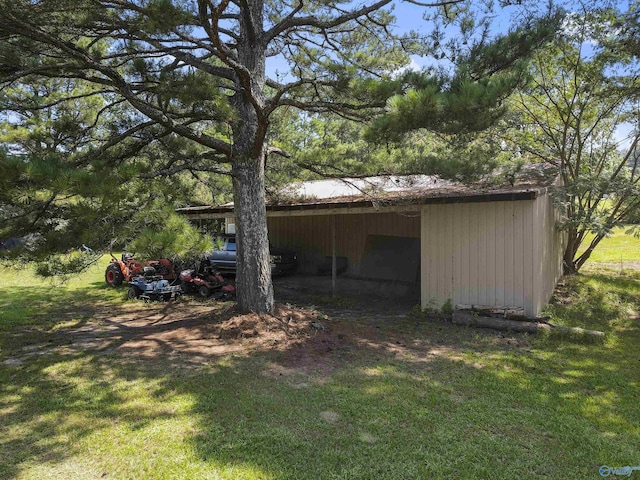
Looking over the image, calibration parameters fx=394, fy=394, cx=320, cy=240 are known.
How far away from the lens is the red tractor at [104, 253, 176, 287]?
10.0 m

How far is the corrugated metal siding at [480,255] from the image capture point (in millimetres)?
6477

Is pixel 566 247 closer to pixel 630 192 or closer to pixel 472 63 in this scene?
pixel 630 192

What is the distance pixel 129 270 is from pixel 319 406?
9.35 m

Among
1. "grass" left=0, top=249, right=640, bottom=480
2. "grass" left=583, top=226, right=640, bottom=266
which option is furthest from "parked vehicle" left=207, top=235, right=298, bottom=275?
"grass" left=583, top=226, right=640, bottom=266

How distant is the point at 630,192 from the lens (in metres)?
8.12

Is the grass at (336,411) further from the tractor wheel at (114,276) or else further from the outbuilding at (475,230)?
the tractor wheel at (114,276)

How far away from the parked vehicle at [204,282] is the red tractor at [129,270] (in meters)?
0.76

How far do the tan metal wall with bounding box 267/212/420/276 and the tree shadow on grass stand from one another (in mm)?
5592

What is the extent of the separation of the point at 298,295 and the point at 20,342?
5552mm

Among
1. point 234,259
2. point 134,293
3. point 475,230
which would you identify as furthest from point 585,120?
point 134,293

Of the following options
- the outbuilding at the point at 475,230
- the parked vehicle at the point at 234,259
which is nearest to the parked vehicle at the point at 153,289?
the parked vehicle at the point at 234,259

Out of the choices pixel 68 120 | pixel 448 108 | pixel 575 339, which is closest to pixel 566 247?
pixel 575 339

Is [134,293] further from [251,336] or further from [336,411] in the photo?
[336,411]

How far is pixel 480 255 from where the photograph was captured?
22.6ft
